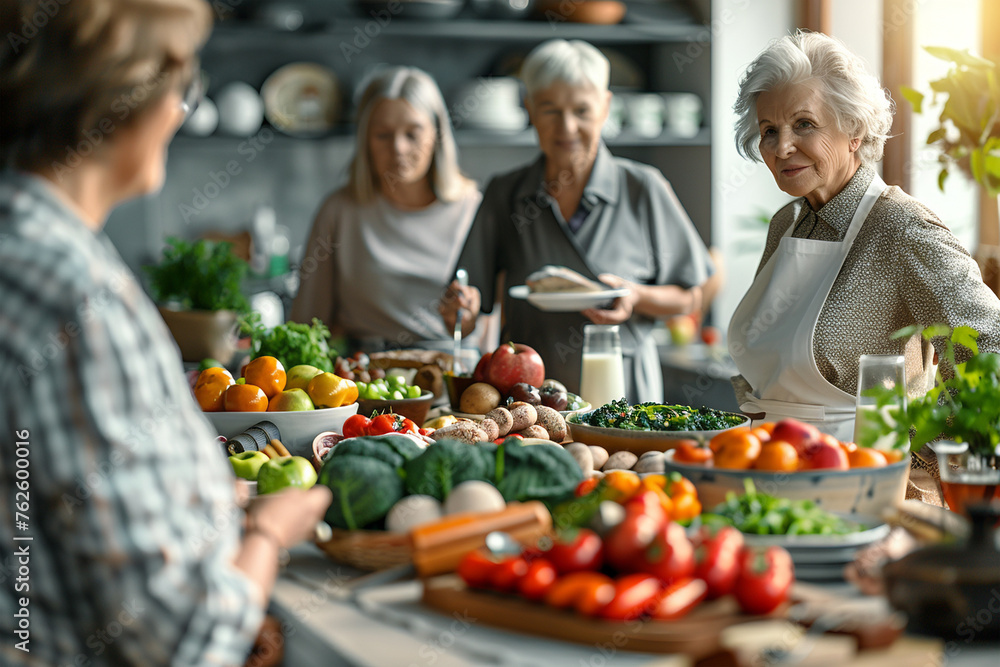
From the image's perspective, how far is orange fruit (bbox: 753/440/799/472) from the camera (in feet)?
4.21

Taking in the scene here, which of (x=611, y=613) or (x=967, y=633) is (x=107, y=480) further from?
(x=967, y=633)

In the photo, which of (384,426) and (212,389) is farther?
(212,389)

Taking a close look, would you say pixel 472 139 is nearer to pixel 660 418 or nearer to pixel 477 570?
pixel 660 418

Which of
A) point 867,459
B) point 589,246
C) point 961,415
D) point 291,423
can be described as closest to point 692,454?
point 867,459

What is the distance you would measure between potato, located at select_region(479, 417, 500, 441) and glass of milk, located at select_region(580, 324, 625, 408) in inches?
22.2

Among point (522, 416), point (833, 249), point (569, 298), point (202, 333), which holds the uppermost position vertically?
point (833, 249)

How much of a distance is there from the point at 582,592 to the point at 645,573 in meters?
0.07

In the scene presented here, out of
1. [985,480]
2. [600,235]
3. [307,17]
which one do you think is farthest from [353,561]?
[307,17]

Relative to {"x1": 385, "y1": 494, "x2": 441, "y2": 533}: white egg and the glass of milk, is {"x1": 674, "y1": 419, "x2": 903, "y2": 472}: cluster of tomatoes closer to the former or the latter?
{"x1": 385, "y1": 494, "x2": 441, "y2": 533}: white egg

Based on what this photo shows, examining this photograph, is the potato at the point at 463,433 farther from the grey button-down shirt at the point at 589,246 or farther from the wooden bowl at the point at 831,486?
the grey button-down shirt at the point at 589,246

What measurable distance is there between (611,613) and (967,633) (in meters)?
0.36

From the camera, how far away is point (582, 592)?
963 mm

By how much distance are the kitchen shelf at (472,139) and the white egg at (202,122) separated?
35 mm

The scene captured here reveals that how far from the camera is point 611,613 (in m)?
0.94
